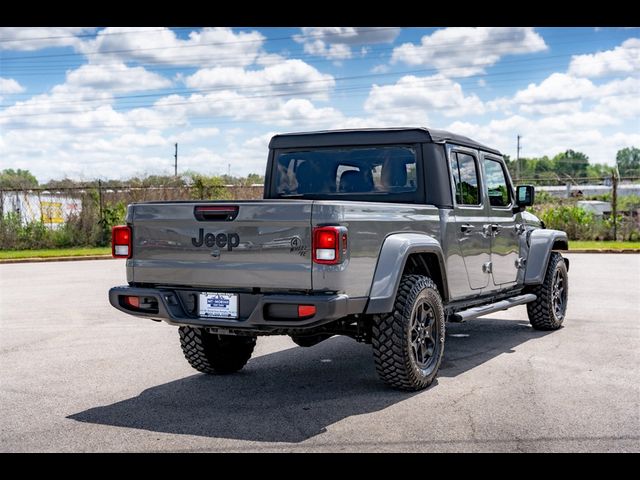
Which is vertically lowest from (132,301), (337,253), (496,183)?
(132,301)

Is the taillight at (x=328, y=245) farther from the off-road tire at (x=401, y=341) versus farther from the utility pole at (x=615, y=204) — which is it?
the utility pole at (x=615, y=204)

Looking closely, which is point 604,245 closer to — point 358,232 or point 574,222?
point 574,222

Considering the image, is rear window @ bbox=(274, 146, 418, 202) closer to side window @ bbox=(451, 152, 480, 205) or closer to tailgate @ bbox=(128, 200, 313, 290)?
side window @ bbox=(451, 152, 480, 205)

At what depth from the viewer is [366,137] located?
7164mm

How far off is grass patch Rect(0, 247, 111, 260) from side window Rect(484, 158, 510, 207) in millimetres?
14911

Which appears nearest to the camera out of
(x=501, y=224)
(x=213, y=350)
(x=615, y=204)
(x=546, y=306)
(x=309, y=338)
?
(x=309, y=338)

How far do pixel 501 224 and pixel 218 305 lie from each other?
11.8 feet

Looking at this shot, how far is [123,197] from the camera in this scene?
82.8 feet

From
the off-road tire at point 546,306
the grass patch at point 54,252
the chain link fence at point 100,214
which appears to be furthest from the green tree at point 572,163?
the off-road tire at point 546,306

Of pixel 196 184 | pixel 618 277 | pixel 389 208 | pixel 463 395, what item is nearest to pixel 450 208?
pixel 389 208

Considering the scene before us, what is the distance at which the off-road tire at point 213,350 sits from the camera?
22.4 ft

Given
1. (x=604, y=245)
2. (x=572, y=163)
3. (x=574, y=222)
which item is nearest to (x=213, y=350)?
(x=604, y=245)
